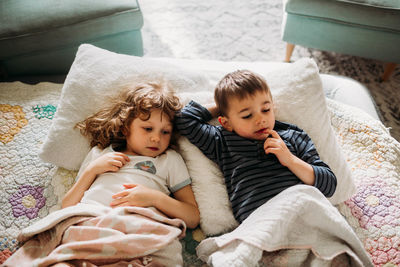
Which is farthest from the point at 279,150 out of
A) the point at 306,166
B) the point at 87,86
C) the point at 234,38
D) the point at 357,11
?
the point at 234,38

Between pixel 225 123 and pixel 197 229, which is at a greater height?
pixel 225 123

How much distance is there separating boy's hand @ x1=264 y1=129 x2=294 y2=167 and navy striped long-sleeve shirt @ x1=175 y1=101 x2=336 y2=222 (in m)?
0.04

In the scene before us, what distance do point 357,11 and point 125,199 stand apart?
1.51 metres

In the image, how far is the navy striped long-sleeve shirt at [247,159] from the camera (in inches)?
37.7

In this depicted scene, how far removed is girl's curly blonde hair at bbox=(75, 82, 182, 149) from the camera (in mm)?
1027

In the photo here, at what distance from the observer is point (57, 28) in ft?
4.49

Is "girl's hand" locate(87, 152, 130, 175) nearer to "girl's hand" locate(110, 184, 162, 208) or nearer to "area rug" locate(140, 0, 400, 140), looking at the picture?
"girl's hand" locate(110, 184, 162, 208)

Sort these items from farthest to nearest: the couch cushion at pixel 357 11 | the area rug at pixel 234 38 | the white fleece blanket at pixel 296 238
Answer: the area rug at pixel 234 38, the couch cushion at pixel 357 11, the white fleece blanket at pixel 296 238

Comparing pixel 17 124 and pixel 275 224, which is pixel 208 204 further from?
Result: pixel 17 124

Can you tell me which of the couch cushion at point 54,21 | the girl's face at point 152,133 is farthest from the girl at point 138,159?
the couch cushion at point 54,21

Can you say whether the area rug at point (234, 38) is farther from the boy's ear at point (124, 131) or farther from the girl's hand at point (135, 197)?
the girl's hand at point (135, 197)

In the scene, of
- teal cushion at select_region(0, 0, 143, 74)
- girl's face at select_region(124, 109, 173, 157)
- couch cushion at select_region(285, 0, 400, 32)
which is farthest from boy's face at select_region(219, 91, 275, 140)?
couch cushion at select_region(285, 0, 400, 32)

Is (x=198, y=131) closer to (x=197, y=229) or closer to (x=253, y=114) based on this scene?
(x=253, y=114)

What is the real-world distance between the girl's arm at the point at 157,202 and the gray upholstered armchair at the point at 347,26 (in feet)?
4.28
